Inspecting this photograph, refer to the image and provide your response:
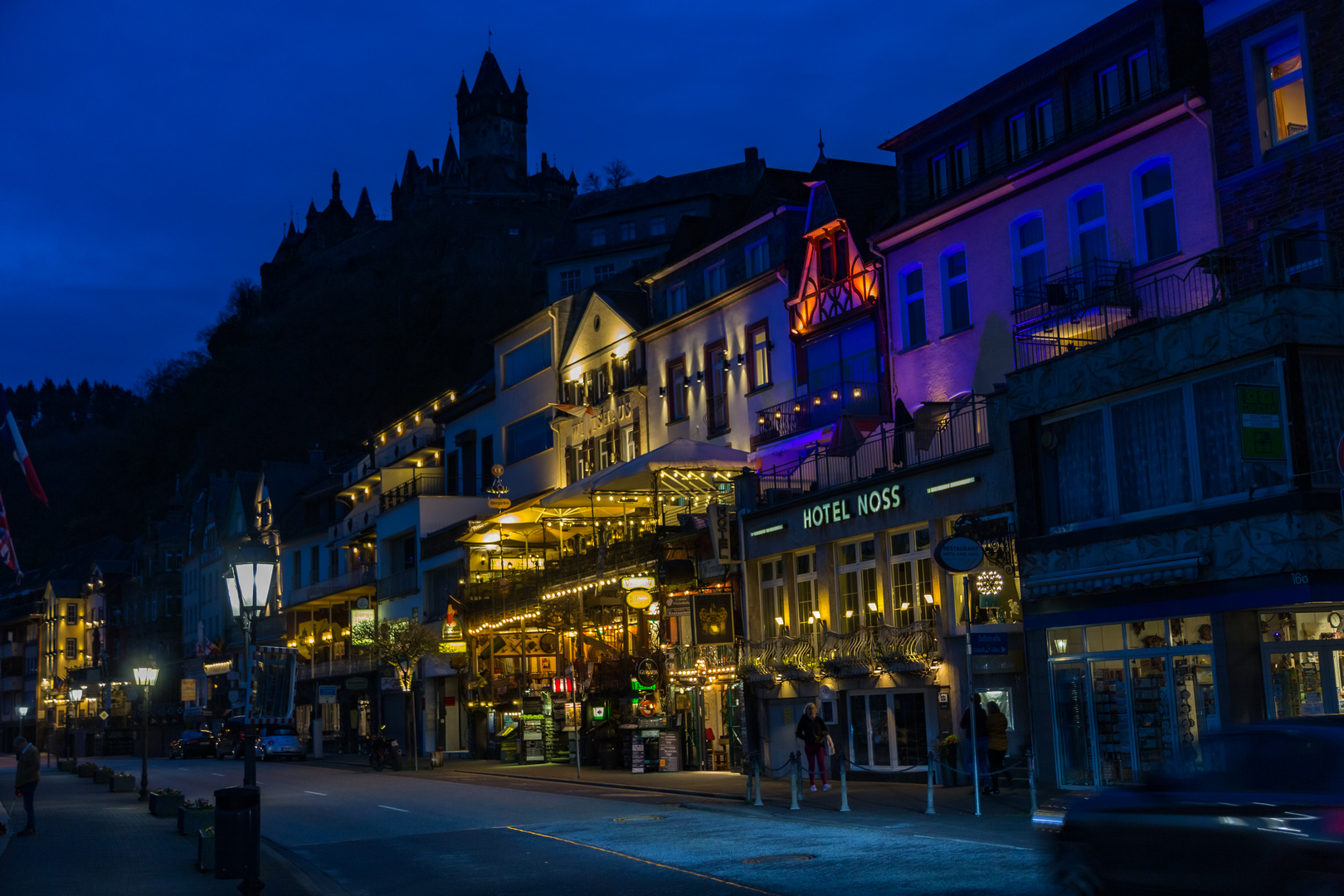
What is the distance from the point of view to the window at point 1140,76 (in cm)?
2433

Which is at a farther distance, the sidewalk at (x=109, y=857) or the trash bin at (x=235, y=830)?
the sidewalk at (x=109, y=857)

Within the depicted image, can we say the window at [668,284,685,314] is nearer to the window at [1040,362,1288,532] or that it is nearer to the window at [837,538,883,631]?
the window at [837,538,883,631]

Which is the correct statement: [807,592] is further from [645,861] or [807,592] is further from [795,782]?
[645,861]

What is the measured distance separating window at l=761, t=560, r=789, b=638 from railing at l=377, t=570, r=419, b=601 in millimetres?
26639

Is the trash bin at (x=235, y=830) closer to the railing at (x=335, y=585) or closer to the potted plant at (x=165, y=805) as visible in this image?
the potted plant at (x=165, y=805)

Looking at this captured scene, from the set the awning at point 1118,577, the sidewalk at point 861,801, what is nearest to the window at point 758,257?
the sidewalk at point 861,801

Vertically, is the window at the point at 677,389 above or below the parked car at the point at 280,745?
above

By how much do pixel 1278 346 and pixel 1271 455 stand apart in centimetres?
143

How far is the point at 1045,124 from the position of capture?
87.2 feet

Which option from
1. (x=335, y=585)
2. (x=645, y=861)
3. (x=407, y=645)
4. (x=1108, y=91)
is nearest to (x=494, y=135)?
(x=335, y=585)

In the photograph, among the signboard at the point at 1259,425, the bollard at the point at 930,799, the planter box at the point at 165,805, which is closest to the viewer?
the signboard at the point at 1259,425

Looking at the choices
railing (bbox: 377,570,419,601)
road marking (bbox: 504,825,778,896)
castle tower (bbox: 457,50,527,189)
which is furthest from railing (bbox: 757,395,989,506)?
castle tower (bbox: 457,50,527,189)

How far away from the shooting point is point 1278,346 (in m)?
18.4

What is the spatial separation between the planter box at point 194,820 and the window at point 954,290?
16600 millimetres
